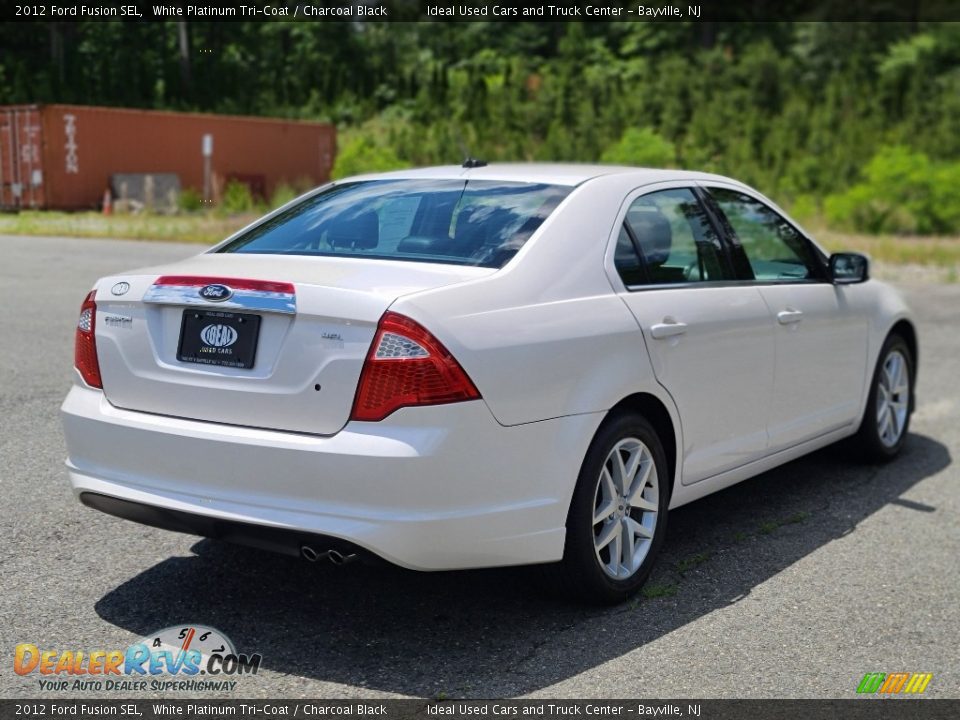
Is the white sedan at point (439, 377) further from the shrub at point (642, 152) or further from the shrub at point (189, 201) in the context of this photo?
the shrub at point (642, 152)

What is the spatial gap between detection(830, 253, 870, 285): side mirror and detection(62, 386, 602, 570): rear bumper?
253 centimetres

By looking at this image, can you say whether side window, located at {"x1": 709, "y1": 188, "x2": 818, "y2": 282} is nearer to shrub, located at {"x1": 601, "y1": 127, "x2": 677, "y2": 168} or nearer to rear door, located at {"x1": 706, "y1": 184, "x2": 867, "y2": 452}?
rear door, located at {"x1": 706, "y1": 184, "x2": 867, "y2": 452}

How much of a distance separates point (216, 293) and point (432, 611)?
4.56ft

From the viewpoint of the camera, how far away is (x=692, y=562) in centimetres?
498

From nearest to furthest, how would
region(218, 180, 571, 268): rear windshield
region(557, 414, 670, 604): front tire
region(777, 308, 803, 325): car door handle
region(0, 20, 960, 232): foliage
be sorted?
1. region(557, 414, 670, 604): front tire
2. region(218, 180, 571, 268): rear windshield
3. region(777, 308, 803, 325): car door handle
4. region(0, 20, 960, 232): foliage

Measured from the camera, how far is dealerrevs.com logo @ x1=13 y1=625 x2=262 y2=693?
11.8 ft

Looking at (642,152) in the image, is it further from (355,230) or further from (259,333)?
(259,333)

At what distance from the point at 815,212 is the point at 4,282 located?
2475 centimetres

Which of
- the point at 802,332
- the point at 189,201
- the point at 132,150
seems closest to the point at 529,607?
the point at 802,332

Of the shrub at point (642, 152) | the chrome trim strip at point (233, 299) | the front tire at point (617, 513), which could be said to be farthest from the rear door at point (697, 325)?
the shrub at point (642, 152)

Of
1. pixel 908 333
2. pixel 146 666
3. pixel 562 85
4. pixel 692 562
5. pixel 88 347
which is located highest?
pixel 562 85

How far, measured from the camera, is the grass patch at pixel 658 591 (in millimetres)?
4555

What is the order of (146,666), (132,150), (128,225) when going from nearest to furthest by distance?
(146,666) → (128,225) → (132,150)

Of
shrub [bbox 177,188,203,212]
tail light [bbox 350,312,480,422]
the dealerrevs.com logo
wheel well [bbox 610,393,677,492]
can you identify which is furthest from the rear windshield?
shrub [bbox 177,188,203,212]
